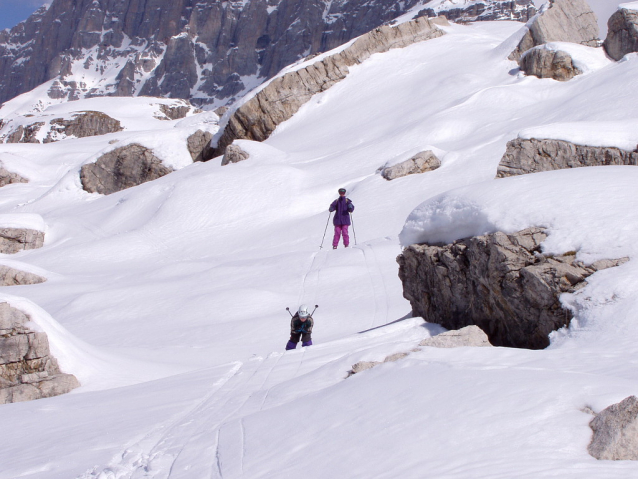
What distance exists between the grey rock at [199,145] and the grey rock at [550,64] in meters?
16.5

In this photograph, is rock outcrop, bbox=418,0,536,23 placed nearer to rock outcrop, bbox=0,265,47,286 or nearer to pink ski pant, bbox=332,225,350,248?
pink ski pant, bbox=332,225,350,248

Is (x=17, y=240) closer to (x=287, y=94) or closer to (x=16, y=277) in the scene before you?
(x=16, y=277)

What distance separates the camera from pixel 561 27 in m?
27.5

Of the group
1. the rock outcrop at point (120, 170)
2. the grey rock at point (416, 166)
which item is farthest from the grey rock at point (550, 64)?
the rock outcrop at point (120, 170)

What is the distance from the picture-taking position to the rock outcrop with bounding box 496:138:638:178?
12.1 metres

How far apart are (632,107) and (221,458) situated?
692 inches

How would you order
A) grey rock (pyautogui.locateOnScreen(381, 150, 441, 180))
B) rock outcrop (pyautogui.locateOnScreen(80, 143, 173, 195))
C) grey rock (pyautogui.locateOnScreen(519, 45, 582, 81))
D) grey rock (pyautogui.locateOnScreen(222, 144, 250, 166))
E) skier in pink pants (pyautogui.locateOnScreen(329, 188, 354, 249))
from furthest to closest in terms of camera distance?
rock outcrop (pyautogui.locateOnScreen(80, 143, 173, 195))
grey rock (pyautogui.locateOnScreen(519, 45, 582, 81))
grey rock (pyautogui.locateOnScreen(222, 144, 250, 166))
grey rock (pyautogui.locateOnScreen(381, 150, 441, 180))
skier in pink pants (pyautogui.locateOnScreen(329, 188, 354, 249))

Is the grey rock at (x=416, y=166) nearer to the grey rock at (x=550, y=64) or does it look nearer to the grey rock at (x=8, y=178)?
the grey rock at (x=550, y=64)

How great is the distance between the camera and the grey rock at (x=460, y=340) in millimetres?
5598

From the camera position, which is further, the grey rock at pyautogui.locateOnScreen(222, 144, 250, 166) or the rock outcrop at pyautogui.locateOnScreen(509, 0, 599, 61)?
the rock outcrop at pyautogui.locateOnScreen(509, 0, 599, 61)

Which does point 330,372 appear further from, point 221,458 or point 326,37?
point 326,37

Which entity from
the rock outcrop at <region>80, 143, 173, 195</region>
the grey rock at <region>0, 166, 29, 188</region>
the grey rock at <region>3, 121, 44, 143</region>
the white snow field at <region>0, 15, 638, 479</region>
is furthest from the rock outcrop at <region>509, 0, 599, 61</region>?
the grey rock at <region>3, 121, 44, 143</region>

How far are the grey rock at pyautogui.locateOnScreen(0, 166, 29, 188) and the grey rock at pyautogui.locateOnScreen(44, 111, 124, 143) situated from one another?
43.1ft

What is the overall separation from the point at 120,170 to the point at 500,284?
2585 cm
